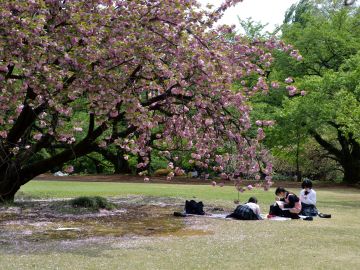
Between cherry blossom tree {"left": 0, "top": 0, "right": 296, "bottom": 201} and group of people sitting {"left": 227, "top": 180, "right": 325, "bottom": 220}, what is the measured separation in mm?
987

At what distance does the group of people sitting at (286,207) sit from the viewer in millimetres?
13516

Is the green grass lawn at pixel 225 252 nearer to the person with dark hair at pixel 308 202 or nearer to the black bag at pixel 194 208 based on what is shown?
the person with dark hair at pixel 308 202

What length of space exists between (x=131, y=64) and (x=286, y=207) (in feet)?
19.1

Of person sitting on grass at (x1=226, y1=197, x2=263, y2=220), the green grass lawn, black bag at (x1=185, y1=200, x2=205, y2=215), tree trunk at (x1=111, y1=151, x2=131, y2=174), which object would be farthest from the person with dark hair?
tree trunk at (x1=111, y1=151, x2=131, y2=174)

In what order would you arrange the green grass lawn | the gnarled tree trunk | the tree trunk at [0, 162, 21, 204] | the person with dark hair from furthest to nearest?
the gnarled tree trunk, the tree trunk at [0, 162, 21, 204], the person with dark hair, the green grass lawn

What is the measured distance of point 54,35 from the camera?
11.3 meters

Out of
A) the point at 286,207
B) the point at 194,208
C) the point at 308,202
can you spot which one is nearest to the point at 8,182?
the point at 194,208

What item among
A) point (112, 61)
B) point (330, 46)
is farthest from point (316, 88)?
point (112, 61)

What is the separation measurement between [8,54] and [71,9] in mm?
1907

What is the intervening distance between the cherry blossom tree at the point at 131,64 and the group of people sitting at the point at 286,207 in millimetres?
987

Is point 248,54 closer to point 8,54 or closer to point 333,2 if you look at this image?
point 8,54

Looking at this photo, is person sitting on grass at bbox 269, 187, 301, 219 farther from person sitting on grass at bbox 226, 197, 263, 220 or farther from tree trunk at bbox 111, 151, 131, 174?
tree trunk at bbox 111, 151, 131, 174

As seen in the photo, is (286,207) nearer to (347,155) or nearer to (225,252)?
(225,252)

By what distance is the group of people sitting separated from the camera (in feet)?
44.3
